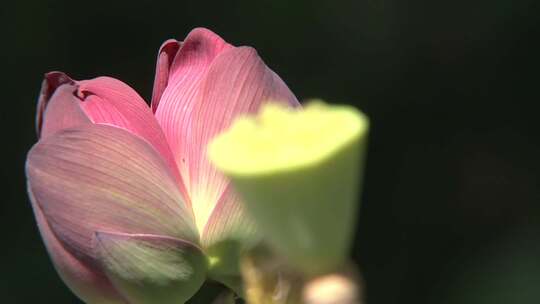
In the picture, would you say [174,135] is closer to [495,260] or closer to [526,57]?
[495,260]

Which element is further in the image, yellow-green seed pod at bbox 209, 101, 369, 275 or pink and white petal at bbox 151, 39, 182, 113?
pink and white petal at bbox 151, 39, 182, 113

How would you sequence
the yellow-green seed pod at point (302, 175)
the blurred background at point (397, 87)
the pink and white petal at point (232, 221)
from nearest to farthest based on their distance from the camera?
1. the yellow-green seed pod at point (302, 175)
2. the pink and white petal at point (232, 221)
3. the blurred background at point (397, 87)

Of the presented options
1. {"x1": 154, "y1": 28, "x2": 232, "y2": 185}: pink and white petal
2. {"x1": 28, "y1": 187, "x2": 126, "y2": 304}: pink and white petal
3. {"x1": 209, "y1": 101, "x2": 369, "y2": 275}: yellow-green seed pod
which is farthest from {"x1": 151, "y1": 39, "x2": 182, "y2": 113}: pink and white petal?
{"x1": 209, "y1": 101, "x2": 369, "y2": 275}: yellow-green seed pod

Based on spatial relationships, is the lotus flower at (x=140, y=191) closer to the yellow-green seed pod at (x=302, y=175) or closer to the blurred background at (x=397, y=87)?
the yellow-green seed pod at (x=302, y=175)

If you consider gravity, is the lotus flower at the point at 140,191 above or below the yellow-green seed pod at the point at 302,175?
below

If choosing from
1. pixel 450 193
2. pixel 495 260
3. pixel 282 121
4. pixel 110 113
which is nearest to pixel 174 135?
pixel 110 113

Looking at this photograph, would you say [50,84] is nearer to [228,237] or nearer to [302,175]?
[228,237]

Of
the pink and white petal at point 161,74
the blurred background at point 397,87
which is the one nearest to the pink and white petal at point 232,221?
the pink and white petal at point 161,74

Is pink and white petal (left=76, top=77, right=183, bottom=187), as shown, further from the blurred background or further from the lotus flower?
the blurred background
